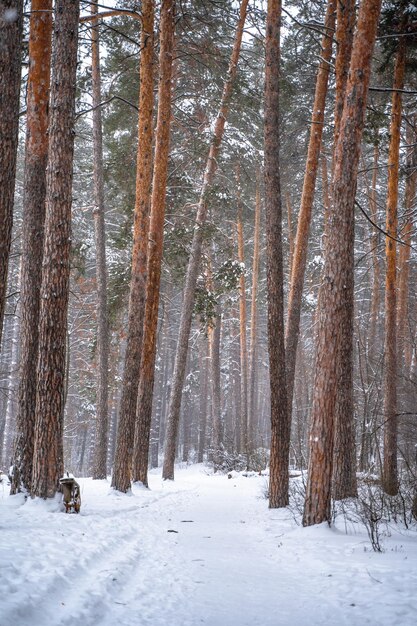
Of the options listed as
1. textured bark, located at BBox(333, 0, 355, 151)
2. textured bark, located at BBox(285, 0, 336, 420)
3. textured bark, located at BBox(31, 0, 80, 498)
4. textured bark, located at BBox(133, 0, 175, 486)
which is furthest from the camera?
textured bark, located at BBox(133, 0, 175, 486)

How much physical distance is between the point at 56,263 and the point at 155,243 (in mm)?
4526

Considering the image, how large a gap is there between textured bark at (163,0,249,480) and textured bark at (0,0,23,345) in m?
8.02

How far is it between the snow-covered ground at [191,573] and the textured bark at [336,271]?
64 cm

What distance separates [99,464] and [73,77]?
10247mm

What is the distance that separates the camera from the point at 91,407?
23.6 meters

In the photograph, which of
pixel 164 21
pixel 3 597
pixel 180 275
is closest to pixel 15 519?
pixel 3 597

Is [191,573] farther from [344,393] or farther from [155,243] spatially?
[155,243]

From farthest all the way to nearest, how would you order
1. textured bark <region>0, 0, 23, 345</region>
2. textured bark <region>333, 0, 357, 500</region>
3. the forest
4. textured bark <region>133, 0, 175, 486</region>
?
textured bark <region>133, 0, 175, 486</region>
textured bark <region>333, 0, 357, 500</region>
the forest
textured bark <region>0, 0, 23, 345</region>

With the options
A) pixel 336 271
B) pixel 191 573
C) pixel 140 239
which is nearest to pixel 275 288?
pixel 336 271

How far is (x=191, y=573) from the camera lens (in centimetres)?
400

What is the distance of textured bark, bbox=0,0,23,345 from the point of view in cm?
488

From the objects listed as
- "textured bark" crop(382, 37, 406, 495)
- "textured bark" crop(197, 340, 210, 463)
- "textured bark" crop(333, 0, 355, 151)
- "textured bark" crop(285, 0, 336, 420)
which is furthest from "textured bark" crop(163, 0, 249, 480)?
"textured bark" crop(197, 340, 210, 463)

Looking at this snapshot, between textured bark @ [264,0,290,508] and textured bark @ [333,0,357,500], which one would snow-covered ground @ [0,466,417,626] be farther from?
textured bark @ [333,0,357,500]

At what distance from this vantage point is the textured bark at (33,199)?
22.2 ft
